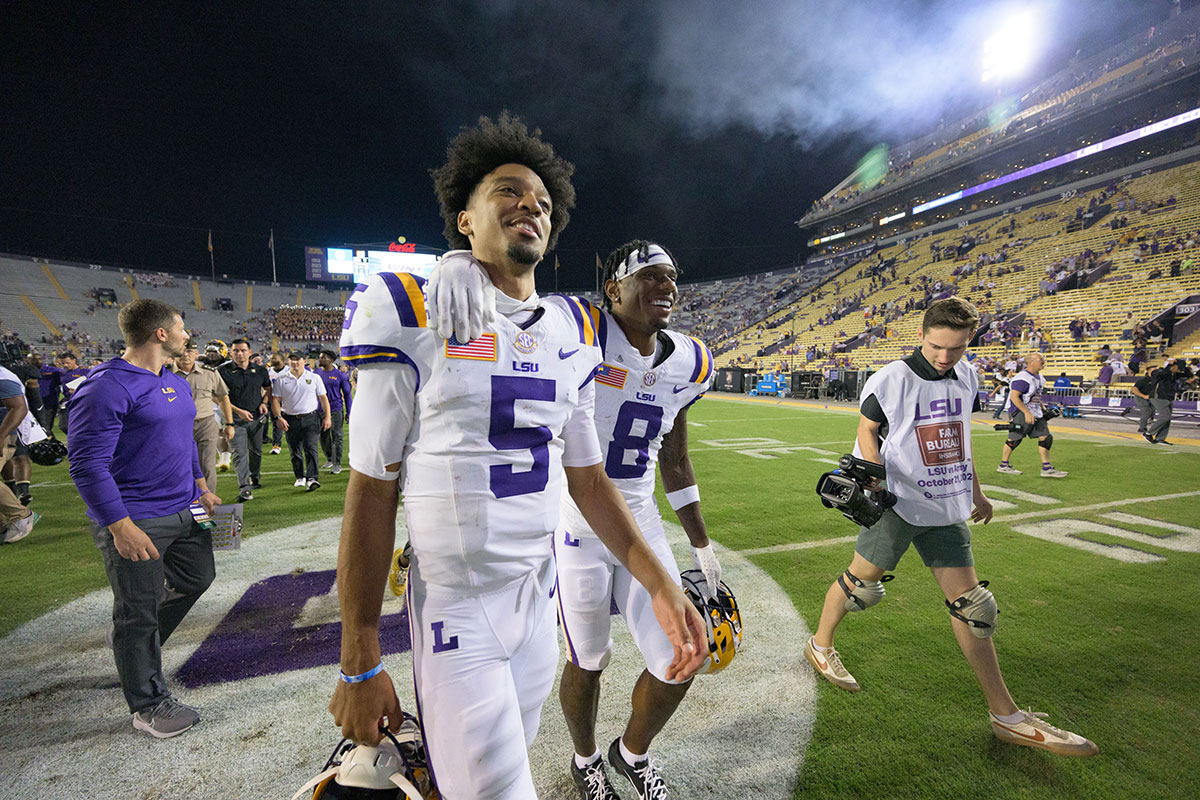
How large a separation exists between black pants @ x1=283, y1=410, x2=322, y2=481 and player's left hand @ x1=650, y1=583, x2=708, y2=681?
831cm

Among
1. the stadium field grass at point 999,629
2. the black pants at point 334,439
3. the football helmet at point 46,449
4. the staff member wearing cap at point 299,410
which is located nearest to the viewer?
the stadium field grass at point 999,629

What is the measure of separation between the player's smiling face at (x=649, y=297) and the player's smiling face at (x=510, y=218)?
0.88 m

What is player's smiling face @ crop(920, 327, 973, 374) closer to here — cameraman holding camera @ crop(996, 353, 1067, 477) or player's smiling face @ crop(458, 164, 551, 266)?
player's smiling face @ crop(458, 164, 551, 266)

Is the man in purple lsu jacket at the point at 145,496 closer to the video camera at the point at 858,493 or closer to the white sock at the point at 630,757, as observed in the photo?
the white sock at the point at 630,757

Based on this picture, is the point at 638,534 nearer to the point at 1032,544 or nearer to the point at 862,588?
the point at 862,588

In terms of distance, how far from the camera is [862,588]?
3250mm

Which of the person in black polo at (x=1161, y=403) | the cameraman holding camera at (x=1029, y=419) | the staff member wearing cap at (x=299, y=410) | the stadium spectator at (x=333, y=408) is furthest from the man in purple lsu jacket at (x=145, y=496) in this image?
the person in black polo at (x=1161, y=403)

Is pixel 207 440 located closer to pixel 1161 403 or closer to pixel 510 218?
pixel 510 218

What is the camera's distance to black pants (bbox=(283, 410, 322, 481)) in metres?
8.40

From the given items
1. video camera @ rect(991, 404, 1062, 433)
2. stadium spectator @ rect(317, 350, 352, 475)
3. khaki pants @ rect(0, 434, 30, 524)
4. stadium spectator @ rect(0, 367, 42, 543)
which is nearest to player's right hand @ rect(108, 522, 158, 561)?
stadium spectator @ rect(0, 367, 42, 543)

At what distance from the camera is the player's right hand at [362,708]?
4.43 ft

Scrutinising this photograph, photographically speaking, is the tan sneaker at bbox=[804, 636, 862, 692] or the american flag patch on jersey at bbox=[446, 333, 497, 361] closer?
the american flag patch on jersey at bbox=[446, 333, 497, 361]

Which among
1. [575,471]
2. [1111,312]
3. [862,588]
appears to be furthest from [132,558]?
[1111,312]

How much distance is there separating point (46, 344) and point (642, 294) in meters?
51.7
